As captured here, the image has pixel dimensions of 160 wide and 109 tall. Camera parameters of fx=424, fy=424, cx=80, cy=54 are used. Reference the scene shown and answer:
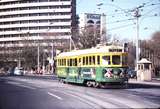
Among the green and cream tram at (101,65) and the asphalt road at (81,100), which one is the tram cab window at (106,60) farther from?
the asphalt road at (81,100)

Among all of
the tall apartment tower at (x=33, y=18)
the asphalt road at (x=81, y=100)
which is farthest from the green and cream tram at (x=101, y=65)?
the tall apartment tower at (x=33, y=18)

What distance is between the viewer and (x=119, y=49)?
102 feet

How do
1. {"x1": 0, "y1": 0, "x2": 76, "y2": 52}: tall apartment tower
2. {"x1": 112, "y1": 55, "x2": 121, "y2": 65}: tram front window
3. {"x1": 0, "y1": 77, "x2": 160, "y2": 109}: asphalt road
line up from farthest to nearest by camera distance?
{"x1": 0, "y1": 0, "x2": 76, "y2": 52}: tall apartment tower, {"x1": 112, "y1": 55, "x2": 121, "y2": 65}: tram front window, {"x1": 0, "y1": 77, "x2": 160, "y2": 109}: asphalt road

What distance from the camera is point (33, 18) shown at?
131 metres

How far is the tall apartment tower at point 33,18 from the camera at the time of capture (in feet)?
421

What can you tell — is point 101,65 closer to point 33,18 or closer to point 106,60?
point 106,60

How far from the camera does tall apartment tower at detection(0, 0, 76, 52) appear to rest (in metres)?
128

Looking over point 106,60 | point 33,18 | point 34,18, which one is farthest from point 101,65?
point 33,18

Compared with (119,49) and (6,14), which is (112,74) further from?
(6,14)

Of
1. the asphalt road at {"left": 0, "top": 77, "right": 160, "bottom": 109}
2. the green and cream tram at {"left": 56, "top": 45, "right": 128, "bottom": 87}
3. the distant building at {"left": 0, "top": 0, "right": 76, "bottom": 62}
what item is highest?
the distant building at {"left": 0, "top": 0, "right": 76, "bottom": 62}

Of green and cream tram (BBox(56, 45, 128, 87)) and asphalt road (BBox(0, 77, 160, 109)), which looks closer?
asphalt road (BBox(0, 77, 160, 109))

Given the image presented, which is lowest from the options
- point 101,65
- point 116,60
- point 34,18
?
point 101,65

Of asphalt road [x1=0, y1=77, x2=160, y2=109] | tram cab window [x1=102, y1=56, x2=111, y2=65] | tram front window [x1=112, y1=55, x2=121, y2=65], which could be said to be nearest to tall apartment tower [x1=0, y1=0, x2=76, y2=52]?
tram cab window [x1=102, y1=56, x2=111, y2=65]

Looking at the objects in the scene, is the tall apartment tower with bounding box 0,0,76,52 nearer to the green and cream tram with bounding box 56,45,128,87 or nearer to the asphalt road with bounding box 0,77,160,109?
the green and cream tram with bounding box 56,45,128,87
